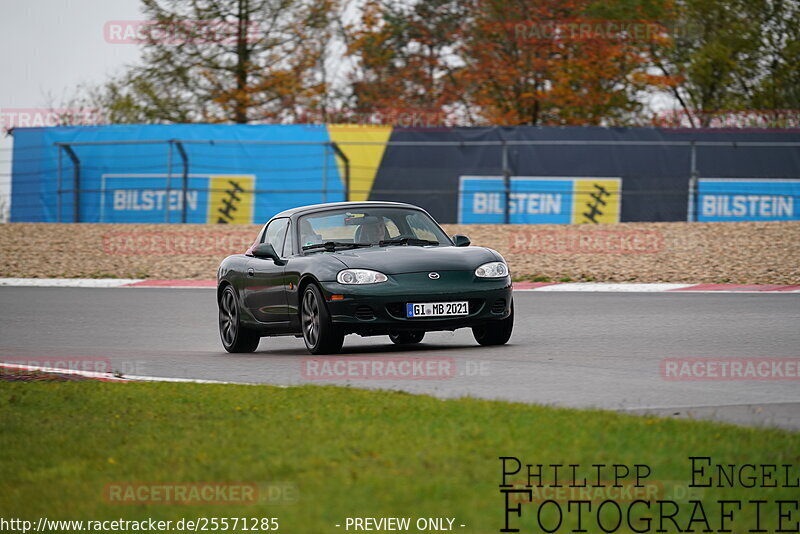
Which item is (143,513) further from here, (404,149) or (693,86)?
(693,86)

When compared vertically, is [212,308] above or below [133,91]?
below

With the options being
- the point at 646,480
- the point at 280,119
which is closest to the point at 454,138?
the point at 280,119

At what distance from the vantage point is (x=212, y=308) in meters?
18.3

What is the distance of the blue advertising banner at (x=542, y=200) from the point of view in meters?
27.2

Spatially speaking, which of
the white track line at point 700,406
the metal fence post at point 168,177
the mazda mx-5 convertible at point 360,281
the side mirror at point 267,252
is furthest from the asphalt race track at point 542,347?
the metal fence post at point 168,177

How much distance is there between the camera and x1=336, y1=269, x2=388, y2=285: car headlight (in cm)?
1140

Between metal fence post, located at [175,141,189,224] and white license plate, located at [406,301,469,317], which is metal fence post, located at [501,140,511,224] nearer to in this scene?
metal fence post, located at [175,141,189,224]

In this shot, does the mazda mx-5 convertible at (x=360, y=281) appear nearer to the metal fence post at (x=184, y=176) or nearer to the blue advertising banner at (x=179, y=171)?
the blue advertising banner at (x=179, y=171)

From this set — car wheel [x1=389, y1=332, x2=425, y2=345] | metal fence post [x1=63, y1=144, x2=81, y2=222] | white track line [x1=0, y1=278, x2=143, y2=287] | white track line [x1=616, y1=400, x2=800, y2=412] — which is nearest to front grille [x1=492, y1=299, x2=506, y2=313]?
car wheel [x1=389, y1=332, x2=425, y2=345]

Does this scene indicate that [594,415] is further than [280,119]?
No

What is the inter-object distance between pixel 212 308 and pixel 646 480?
1340 cm

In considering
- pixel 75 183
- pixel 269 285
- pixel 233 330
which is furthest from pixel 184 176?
pixel 269 285

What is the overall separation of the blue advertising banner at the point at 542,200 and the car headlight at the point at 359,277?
16.1 m

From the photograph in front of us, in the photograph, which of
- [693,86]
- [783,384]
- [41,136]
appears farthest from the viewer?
[693,86]
